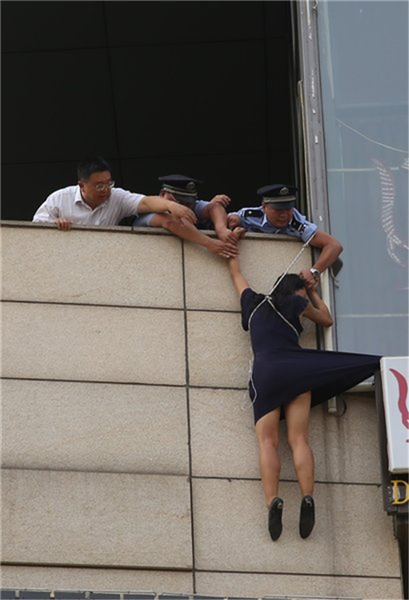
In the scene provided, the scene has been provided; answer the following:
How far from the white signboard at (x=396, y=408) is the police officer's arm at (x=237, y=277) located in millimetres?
1294

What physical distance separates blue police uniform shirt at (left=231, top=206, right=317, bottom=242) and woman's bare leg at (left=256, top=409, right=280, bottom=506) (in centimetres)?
170

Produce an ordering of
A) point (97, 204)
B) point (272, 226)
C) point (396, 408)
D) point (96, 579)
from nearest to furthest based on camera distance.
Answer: point (96, 579) < point (396, 408) < point (97, 204) < point (272, 226)

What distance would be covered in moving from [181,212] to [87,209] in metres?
0.79

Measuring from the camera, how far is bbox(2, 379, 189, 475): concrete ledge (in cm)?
1227

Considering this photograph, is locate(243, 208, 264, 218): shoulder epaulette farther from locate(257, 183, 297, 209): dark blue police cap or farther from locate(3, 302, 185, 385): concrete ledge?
locate(3, 302, 185, 385): concrete ledge

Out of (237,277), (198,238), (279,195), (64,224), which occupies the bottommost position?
(237,277)

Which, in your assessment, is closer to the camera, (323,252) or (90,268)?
(90,268)

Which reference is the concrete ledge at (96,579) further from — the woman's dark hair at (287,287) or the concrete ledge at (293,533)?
the woman's dark hair at (287,287)

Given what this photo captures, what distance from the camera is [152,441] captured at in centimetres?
1241

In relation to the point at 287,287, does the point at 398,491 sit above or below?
below

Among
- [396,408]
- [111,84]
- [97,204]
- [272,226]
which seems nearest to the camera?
[396,408]

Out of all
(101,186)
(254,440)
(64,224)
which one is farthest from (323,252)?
(64,224)

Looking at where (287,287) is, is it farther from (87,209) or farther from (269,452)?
(87,209)

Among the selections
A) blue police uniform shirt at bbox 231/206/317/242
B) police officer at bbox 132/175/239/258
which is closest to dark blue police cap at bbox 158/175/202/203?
police officer at bbox 132/175/239/258
